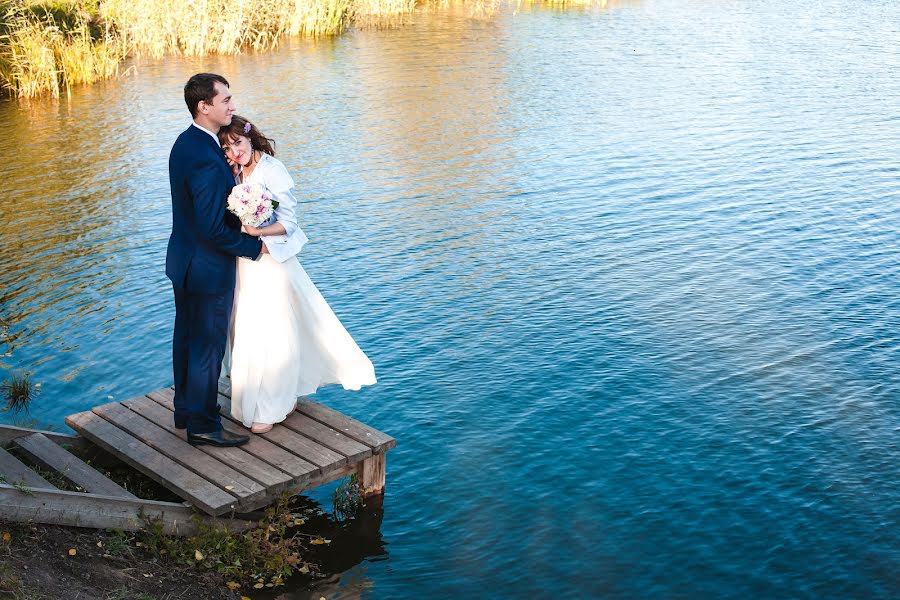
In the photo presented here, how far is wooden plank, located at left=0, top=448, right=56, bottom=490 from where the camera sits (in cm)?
642

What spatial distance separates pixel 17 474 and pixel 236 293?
1.80 meters

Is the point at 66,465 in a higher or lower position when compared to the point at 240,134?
lower

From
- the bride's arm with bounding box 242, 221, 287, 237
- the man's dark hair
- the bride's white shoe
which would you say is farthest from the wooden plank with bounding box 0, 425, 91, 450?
the man's dark hair

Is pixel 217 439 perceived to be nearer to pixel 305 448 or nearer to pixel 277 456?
pixel 277 456

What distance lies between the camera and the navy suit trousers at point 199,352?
22.0 feet

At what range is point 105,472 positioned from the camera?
7.41 m

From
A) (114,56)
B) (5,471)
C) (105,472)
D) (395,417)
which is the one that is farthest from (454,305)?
(114,56)

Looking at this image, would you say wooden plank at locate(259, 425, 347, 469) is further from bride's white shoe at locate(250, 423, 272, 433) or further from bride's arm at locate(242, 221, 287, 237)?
bride's arm at locate(242, 221, 287, 237)

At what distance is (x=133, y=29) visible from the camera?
27.7 m

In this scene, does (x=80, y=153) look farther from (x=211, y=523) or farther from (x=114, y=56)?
(x=211, y=523)

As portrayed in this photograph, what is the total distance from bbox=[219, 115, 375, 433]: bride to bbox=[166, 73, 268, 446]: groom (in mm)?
149

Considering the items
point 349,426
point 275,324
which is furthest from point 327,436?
point 275,324

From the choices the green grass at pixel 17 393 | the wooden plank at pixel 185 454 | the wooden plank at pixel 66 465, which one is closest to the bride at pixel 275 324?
the wooden plank at pixel 185 454

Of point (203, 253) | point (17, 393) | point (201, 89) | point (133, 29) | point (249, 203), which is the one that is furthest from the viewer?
point (133, 29)
